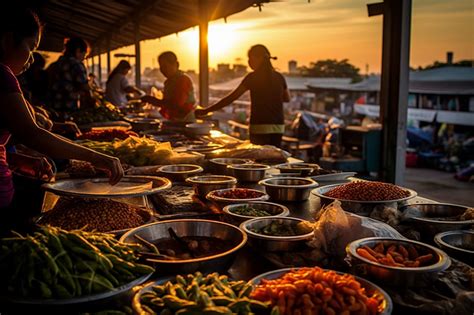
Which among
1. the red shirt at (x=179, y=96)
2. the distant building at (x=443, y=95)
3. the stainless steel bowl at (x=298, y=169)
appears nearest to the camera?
the stainless steel bowl at (x=298, y=169)

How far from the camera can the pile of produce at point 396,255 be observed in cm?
168

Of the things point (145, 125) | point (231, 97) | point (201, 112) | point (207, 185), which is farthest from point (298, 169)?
point (145, 125)

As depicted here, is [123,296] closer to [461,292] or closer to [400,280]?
[400,280]

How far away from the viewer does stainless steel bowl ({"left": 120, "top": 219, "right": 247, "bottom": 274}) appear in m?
1.62

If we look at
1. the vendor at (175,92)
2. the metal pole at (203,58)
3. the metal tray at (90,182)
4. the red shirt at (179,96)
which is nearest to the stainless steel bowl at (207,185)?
the metal tray at (90,182)

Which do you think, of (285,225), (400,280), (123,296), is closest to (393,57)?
(285,225)

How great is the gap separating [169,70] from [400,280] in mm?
5884

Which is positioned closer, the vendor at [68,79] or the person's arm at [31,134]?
the person's arm at [31,134]

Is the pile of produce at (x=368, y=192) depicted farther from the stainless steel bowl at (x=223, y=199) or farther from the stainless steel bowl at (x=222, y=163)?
the stainless steel bowl at (x=222, y=163)

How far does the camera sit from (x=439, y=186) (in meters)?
12.0

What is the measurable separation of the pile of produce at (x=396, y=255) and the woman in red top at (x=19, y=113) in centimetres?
122

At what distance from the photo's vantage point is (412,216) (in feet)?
7.82

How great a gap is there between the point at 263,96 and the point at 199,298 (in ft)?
15.2

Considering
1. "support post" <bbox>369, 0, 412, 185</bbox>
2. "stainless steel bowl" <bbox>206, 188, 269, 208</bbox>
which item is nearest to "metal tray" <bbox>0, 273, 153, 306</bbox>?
"stainless steel bowl" <bbox>206, 188, 269, 208</bbox>
